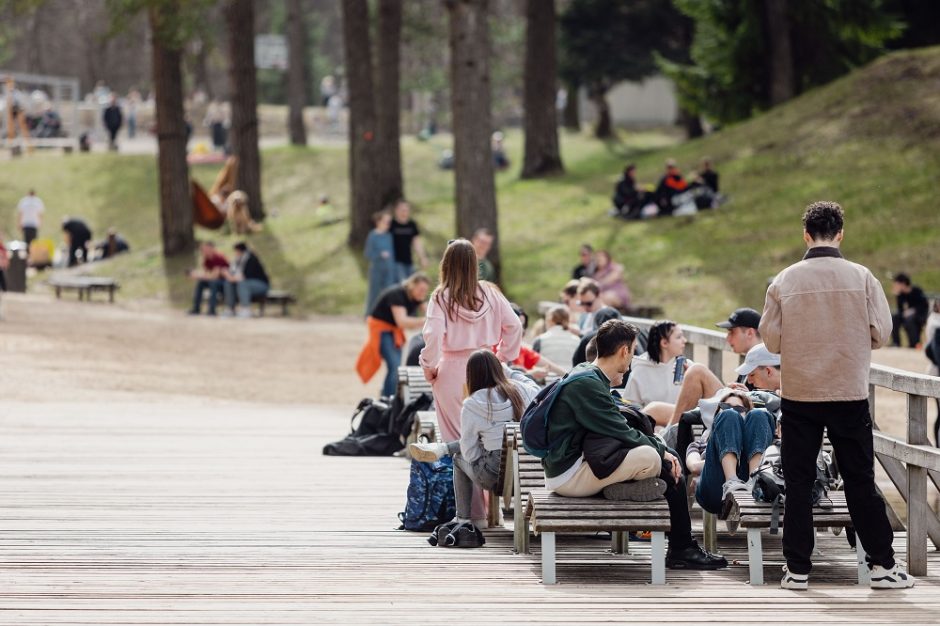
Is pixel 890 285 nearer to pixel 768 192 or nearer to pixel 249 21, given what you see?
pixel 768 192

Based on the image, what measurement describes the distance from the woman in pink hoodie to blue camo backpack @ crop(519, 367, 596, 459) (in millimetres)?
1800

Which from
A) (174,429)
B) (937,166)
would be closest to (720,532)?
(174,429)

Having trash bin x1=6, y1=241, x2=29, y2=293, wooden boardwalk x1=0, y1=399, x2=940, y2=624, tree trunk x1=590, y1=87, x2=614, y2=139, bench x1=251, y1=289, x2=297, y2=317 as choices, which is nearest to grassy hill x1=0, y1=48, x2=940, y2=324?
bench x1=251, y1=289, x2=297, y2=317

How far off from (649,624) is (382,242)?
640 inches

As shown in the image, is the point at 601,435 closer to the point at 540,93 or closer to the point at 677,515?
the point at 677,515

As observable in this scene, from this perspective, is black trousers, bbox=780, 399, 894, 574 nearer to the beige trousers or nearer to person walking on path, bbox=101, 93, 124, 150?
the beige trousers

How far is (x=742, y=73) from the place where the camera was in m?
35.8

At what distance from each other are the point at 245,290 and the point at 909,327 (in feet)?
38.9

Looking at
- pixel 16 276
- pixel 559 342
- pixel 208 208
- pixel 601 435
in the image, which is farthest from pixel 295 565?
pixel 208 208

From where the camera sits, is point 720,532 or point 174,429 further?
point 174,429

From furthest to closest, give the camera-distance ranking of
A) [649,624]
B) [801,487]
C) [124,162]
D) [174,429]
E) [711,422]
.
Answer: [124,162] < [174,429] < [711,422] < [801,487] < [649,624]

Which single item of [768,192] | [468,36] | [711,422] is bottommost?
[711,422]

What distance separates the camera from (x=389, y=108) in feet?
106

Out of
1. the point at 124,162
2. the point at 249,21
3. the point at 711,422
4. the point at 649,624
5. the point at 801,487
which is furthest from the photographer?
the point at 124,162
